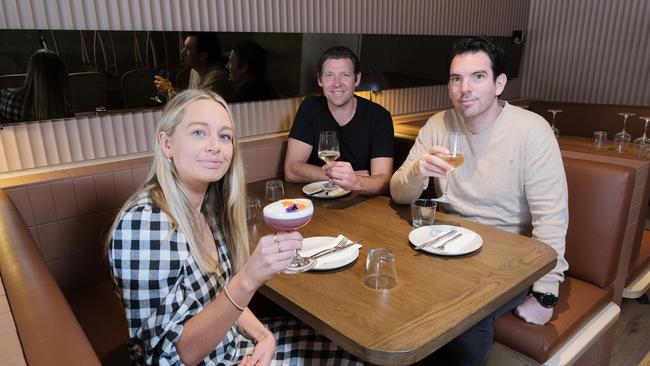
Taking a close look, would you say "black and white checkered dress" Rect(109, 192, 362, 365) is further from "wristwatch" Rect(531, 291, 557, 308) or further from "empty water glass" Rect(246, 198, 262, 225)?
"wristwatch" Rect(531, 291, 557, 308)

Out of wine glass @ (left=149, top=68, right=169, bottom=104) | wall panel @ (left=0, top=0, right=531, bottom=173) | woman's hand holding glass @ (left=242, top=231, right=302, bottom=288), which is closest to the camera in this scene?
woman's hand holding glass @ (left=242, top=231, right=302, bottom=288)

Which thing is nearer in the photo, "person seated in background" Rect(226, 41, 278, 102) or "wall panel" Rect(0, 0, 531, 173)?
"wall panel" Rect(0, 0, 531, 173)

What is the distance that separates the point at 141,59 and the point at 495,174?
2.03 metres

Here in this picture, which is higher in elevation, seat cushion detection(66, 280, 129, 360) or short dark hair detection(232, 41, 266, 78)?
short dark hair detection(232, 41, 266, 78)

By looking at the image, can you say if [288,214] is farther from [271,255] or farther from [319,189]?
[319,189]

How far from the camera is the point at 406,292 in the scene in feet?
4.46

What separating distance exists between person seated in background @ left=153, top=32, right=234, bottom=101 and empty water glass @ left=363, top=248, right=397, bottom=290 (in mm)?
1873

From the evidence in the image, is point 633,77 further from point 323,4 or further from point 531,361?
point 531,361

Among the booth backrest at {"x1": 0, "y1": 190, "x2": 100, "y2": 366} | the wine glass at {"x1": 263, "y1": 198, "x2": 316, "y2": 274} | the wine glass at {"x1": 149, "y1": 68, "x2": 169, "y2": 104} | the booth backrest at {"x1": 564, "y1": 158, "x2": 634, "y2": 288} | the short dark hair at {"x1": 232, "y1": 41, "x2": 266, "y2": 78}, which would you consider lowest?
the booth backrest at {"x1": 564, "y1": 158, "x2": 634, "y2": 288}

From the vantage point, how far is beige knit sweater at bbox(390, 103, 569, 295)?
1.93 meters

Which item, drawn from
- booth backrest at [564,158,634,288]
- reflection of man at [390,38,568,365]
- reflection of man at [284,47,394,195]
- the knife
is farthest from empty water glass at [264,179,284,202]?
booth backrest at [564,158,634,288]

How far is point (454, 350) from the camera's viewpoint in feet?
6.13

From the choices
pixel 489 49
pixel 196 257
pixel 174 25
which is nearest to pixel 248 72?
pixel 174 25

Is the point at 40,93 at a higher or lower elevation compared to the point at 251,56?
lower
